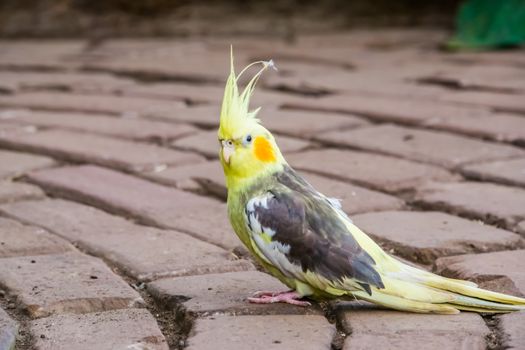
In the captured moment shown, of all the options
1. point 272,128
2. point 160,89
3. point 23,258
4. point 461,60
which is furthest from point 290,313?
point 461,60

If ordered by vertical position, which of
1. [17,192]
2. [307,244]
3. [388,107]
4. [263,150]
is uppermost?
[263,150]

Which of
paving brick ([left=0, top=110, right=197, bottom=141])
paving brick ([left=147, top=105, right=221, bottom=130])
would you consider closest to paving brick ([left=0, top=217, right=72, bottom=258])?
paving brick ([left=0, top=110, right=197, bottom=141])

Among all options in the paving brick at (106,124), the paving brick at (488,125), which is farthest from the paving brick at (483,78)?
the paving brick at (106,124)

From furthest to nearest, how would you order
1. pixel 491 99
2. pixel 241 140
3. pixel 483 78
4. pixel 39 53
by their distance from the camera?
pixel 39 53 → pixel 483 78 → pixel 491 99 → pixel 241 140

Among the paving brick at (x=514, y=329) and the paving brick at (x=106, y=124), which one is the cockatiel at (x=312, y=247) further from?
the paving brick at (x=106, y=124)

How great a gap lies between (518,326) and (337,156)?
5.28 ft

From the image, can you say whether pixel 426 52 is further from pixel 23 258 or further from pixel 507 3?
pixel 23 258

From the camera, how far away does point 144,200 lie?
322 centimetres

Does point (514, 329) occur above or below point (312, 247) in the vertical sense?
below

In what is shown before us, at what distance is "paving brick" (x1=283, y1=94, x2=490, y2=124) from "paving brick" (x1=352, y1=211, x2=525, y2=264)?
3.96 ft

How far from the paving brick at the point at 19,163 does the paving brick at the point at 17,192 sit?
0.43 ft

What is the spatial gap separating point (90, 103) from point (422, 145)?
170 centimetres

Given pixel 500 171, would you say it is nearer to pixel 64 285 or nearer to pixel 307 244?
pixel 307 244

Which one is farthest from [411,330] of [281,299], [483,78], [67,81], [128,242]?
[67,81]
